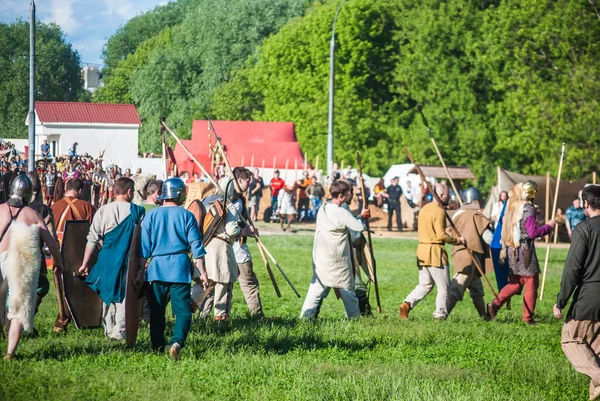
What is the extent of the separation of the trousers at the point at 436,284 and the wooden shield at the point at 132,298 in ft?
14.8

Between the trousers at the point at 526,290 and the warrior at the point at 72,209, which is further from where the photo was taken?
the trousers at the point at 526,290

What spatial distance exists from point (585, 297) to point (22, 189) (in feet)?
16.3

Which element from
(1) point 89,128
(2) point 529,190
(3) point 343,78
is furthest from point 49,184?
(1) point 89,128

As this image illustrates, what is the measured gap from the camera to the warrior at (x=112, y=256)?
33.3 ft

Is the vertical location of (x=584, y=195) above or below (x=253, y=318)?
above

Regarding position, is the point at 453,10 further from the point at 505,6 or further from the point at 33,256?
the point at 33,256

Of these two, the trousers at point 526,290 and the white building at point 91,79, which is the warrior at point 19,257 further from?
the white building at point 91,79

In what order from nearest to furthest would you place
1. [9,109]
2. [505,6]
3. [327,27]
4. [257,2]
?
[505,6] < [9,109] < [327,27] < [257,2]

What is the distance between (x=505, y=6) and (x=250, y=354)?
28317 millimetres

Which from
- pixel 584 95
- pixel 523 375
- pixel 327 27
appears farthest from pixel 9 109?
pixel 523 375

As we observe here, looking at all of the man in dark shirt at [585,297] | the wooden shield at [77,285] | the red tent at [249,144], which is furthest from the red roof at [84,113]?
the man in dark shirt at [585,297]

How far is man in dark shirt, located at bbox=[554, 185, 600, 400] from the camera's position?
8.46 meters

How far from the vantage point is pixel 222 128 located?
174ft

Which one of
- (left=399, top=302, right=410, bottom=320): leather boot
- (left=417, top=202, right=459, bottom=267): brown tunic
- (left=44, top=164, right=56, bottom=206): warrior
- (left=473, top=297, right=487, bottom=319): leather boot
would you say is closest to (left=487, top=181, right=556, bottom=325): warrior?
(left=473, top=297, right=487, bottom=319): leather boot
